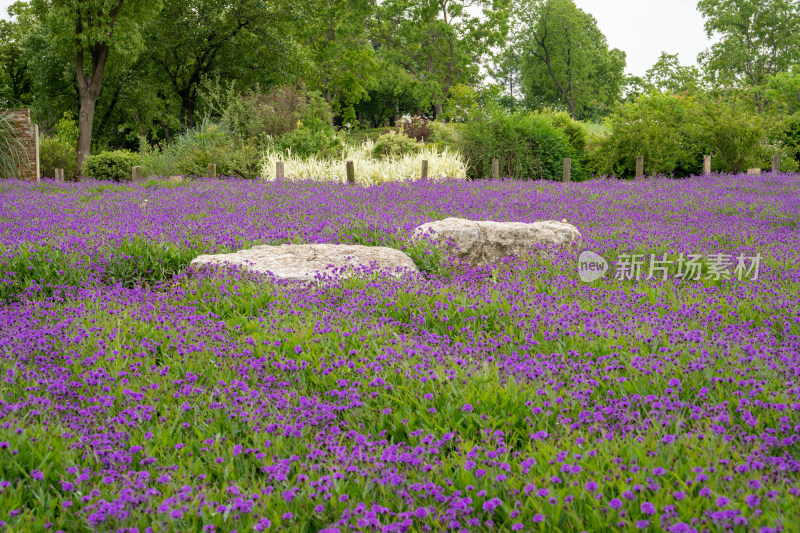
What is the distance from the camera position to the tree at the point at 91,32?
2464cm

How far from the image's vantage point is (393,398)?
359 cm

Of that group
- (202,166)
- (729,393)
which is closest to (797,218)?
(729,393)

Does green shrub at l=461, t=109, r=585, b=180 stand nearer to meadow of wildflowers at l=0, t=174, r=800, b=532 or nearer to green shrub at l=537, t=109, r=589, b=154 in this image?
green shrub at l=537, t=109, r=589, b=154

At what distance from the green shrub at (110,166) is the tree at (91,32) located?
2.75m

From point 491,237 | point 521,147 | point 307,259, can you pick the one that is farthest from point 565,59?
point 307,259

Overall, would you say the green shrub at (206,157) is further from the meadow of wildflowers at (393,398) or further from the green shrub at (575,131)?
the meadow of wildflowers at (393,398)

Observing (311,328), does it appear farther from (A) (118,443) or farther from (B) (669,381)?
(B) (669,381)

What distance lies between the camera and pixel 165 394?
149 inches

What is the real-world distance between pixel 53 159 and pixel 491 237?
25101 millimetres

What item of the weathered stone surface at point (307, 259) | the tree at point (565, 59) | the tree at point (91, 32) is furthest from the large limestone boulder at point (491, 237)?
the tree at point (565, 59)

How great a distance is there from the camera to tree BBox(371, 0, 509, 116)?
40938mm

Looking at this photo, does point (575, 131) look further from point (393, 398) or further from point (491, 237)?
point (393, 398)

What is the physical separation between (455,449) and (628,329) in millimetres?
1950

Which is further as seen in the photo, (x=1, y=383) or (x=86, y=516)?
(x=1, y=383)
